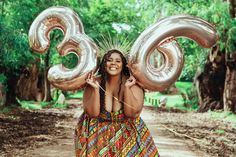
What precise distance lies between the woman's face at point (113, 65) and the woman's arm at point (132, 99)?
15 centimetres

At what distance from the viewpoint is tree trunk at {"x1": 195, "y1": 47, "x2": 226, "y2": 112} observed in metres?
18.7

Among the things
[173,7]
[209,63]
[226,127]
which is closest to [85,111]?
[226,127]

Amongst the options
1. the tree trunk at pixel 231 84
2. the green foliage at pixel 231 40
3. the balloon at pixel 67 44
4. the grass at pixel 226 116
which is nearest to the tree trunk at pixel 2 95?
the grass at pixel 226 116

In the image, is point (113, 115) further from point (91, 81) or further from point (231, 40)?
point (231, 40)

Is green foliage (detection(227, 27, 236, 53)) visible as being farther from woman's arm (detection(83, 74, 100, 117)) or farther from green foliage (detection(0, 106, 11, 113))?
woman's arm (detection(83, 74, 100, 117))

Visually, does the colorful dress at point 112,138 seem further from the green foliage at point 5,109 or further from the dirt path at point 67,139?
the green foliage at point 5,109

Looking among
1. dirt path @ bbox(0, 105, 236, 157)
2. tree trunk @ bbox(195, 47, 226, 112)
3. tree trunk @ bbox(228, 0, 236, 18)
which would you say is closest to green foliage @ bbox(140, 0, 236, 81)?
tree trunk @ bbox(228, 0, 236, 18)

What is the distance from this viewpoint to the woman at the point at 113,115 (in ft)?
13.3

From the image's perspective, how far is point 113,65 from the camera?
161 inches

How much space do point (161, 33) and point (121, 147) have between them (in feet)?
3.84

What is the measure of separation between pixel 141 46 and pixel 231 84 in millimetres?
12926

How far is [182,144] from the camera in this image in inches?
373

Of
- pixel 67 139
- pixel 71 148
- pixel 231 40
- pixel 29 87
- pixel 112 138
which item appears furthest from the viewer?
pixel 29 87

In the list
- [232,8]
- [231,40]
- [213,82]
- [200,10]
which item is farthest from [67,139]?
[213,82]
